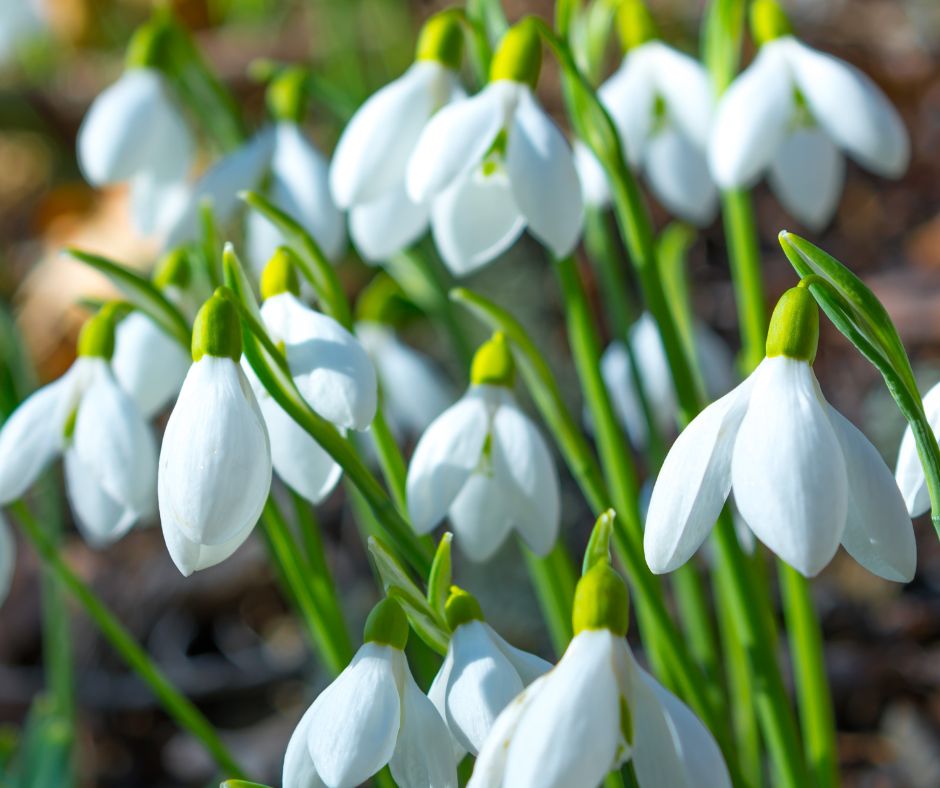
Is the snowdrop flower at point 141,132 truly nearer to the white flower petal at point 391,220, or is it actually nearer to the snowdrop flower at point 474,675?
the white flower petal at point 391,220

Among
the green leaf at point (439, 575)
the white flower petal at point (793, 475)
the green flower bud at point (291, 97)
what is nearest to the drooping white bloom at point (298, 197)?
the green flower bud at point (291, 97)

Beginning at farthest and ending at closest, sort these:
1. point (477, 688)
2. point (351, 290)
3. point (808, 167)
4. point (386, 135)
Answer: point (351, 290) → point (808, 167) → point (386, 135) → point (477, 688)

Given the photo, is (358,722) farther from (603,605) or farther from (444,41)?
(444,41)

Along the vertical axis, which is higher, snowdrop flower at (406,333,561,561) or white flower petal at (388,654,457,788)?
snowdrop flower at (406,333,561,561)

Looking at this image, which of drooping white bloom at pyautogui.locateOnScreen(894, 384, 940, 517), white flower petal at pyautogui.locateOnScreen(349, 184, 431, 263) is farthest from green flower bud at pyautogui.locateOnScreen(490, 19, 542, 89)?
drooping white bloom at pyautogui.locateOnScreen(894, 384, 940, 517)

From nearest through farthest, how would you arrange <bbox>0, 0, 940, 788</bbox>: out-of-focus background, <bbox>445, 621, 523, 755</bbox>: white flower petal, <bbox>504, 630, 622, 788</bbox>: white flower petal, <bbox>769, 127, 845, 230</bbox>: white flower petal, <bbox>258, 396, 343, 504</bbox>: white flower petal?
<bbox>504, 630, 622, 788</bbox>: white flower petal, <bbox>445, 621, 523, 755</bbox>: white flower petal, <bbox>258, 396, 343, 504</bbox>: white flower petal, <bbox>769, 127, 845, 230</bbox>: white flower petal, <bbox>0, 0, 940, 788</bbox>: out-of-focus background

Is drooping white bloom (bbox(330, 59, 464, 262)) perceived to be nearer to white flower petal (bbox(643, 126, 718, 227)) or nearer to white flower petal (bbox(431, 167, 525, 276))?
white flower petal (bbox(431, 167, 525, 276))

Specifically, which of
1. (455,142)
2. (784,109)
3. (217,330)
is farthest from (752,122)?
(217,330)
